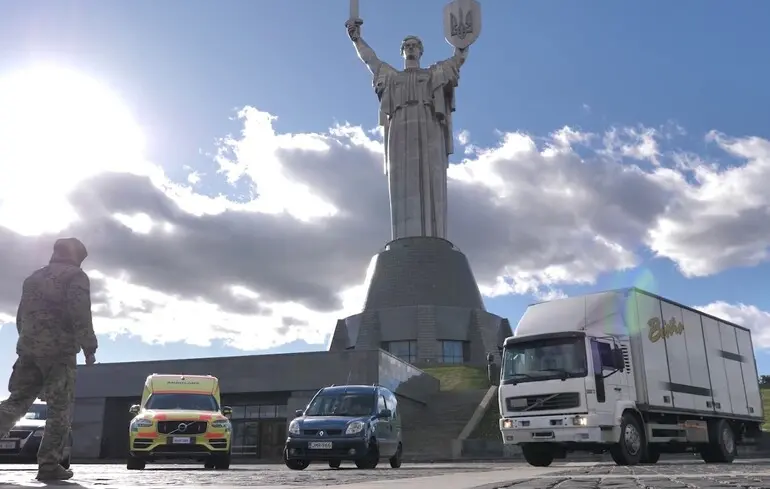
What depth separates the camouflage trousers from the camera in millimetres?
7145

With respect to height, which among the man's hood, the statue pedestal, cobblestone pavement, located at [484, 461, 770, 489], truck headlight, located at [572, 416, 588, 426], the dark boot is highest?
the statue pedestal

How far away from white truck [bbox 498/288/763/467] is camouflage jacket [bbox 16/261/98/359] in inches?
366

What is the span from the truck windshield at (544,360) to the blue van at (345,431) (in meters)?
2.59

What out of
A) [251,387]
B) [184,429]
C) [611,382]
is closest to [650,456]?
[611,382]

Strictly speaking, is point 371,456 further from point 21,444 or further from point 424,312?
point 424,312

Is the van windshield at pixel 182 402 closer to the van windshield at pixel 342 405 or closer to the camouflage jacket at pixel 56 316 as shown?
the van windshield at pixel 342 405

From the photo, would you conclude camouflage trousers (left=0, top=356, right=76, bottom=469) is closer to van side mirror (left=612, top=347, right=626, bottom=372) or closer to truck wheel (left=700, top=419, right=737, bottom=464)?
van side mirror (left=612, top=347, right=626, bottom=372)

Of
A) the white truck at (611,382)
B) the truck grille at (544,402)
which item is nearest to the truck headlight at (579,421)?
the white truck at (611,382)

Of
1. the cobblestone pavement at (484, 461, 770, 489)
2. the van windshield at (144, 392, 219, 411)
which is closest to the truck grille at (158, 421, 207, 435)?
the van windshield at (144, 392, 219, 411)

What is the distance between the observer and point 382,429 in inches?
569

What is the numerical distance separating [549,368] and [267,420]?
17.1 metres

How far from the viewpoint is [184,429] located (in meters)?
14.0

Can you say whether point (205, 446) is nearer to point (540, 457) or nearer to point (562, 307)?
point (540, 457)

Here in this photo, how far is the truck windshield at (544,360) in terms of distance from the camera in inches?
555
